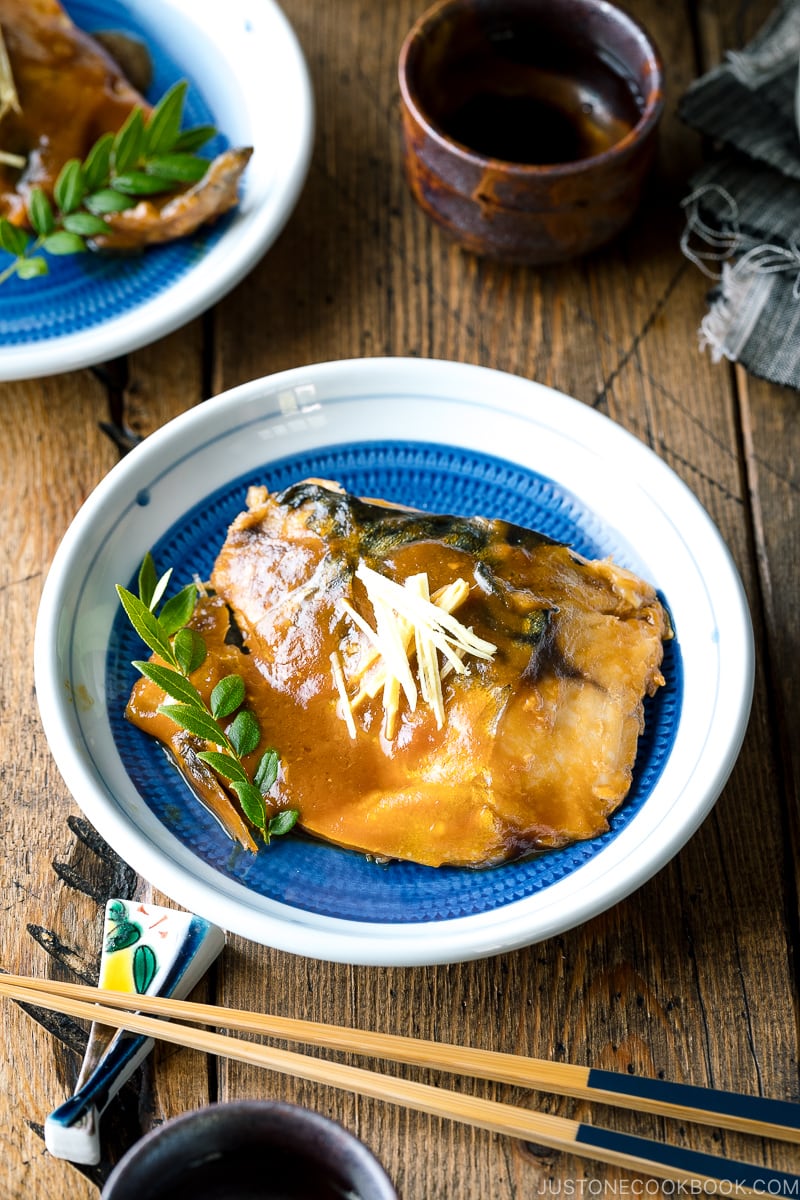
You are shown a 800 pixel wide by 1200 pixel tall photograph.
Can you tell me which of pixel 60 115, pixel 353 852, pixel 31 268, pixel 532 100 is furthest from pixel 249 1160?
pixel 532 100

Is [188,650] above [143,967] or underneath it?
above

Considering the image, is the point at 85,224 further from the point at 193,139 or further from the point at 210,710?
the point at 210,710

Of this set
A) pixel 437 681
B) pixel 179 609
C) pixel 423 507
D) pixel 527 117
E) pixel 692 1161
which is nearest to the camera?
pixel 692 1161

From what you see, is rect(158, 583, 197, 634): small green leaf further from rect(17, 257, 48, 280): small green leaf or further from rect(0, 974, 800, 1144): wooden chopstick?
rect(17, 257, 48, 280): small green leaf

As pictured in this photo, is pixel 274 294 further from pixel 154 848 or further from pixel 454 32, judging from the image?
pixel 154 848

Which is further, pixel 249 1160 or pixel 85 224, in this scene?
pixel 85 224

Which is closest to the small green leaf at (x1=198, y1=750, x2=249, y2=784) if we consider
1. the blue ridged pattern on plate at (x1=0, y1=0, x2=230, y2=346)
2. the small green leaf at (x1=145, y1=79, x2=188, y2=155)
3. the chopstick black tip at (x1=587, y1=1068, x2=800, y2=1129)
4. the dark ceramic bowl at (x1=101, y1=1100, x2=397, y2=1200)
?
the dark ceramic bowl at (x1=101, y1=1100, x2=397, y2=1200)

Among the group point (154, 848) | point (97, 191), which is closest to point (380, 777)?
point (154, 848)
